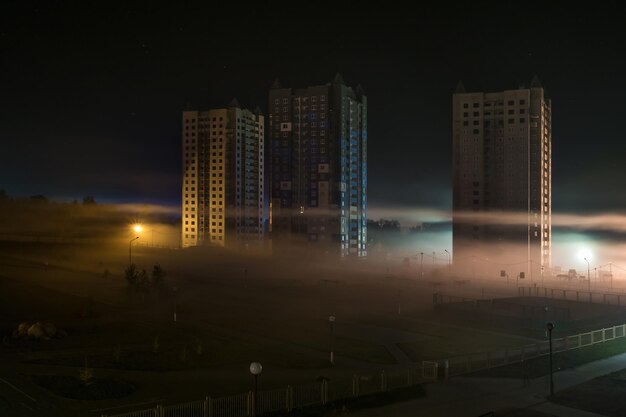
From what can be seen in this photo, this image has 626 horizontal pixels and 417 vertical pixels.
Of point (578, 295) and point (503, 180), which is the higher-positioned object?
point (503, 180)

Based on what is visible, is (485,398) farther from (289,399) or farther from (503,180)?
(503,180)

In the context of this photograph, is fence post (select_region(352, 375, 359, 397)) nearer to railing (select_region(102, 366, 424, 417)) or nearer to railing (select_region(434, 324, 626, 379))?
railing (select_region(102, 366, 424, 417))

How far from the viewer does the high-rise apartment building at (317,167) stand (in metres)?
61.2

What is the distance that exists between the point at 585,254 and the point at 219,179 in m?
39.4

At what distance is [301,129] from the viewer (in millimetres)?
62375

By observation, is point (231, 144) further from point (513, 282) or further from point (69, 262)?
point (513, 282)

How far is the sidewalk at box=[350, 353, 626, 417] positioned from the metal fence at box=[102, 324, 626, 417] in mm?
753

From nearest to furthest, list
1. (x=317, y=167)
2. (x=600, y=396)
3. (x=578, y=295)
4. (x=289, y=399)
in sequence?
(x=289, y=399)
(x=600, y=396)
(x=578, y=295)
(x=317, y=167)

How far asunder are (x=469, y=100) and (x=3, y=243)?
132ft

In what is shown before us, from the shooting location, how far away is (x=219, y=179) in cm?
6631

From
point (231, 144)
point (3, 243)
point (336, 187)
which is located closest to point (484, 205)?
point (336, 187)

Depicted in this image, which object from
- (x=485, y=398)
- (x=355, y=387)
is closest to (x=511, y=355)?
(x=485, y=398)

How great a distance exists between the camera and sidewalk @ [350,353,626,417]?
1372cm

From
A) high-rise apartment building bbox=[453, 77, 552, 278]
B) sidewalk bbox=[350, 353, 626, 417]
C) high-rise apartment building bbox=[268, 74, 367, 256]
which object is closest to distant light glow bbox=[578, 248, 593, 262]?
high-rise apartment building bbox=[453, 77, 552, 278]
